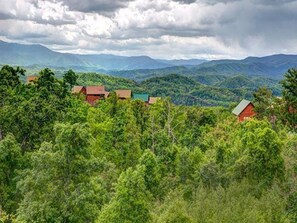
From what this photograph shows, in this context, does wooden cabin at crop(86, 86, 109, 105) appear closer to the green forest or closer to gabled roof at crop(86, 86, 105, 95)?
gabled roof at crop(86, 86, 105, 95)

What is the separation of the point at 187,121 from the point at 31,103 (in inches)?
1488

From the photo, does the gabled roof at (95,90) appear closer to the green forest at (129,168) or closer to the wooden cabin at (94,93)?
the wooden cabin at (94,93)

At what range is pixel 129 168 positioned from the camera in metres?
30.9

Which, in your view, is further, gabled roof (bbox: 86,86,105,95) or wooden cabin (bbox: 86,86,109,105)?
gabled roof (bbox: 86,86,105,95)

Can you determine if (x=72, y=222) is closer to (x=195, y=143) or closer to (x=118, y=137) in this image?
(x=118, y=137)

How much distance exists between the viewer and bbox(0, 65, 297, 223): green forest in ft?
99.0

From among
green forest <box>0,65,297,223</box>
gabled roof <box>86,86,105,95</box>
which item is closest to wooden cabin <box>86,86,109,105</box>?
gabled roof <box>86,86,105,95</box>

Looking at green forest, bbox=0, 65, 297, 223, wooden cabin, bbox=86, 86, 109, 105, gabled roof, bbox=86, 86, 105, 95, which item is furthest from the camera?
gabled roof, bbox=86, 86, 105, 95

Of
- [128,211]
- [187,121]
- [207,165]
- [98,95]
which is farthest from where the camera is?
[98,95]

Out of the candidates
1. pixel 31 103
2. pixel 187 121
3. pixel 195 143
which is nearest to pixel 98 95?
pixel 187 121

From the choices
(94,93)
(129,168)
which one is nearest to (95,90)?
(94,93)

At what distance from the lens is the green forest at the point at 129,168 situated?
99.0ft

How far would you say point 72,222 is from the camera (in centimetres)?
3048

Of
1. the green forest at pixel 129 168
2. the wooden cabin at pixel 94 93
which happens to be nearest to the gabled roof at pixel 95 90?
the wooden cabin at pixel 94 93
